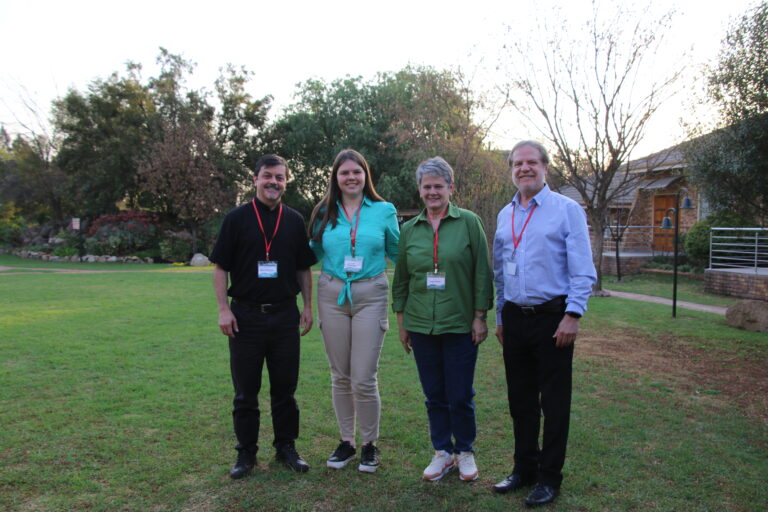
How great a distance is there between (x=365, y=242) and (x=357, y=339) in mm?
631

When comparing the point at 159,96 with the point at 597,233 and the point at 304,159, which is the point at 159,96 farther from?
the point at 597,233

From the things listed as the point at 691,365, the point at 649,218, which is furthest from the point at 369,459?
the point at 649,218

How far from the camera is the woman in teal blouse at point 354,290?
3451mm

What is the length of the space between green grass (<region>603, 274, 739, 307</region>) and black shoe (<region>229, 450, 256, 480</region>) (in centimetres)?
1153

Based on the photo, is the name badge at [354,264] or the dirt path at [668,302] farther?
the dirt path at [668,302]

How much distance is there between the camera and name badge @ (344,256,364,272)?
3.43 metres

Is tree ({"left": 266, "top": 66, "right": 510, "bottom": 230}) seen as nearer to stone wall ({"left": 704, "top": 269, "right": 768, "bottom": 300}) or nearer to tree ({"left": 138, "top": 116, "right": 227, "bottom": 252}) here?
tree ({"left": 138, "top": 116, "right": 227, "bottom": 252})

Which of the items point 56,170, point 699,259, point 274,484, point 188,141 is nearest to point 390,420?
point 274,484

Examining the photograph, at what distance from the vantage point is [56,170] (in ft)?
104

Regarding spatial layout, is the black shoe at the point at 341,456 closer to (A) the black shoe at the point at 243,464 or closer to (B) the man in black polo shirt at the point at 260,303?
(B) the man in black polo shirt at the point at 260,303

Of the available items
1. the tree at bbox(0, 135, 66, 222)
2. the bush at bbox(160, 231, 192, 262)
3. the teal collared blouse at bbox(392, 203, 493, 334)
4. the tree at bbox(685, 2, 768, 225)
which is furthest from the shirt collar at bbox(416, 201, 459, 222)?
the tree at bbox(0, 135, 66, 222)

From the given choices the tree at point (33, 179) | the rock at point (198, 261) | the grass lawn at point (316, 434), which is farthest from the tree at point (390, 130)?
the tree at point (33, 179)

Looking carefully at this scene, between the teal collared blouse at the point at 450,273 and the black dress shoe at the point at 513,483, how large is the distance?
96 cm

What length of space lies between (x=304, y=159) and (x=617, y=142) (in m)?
21.1
